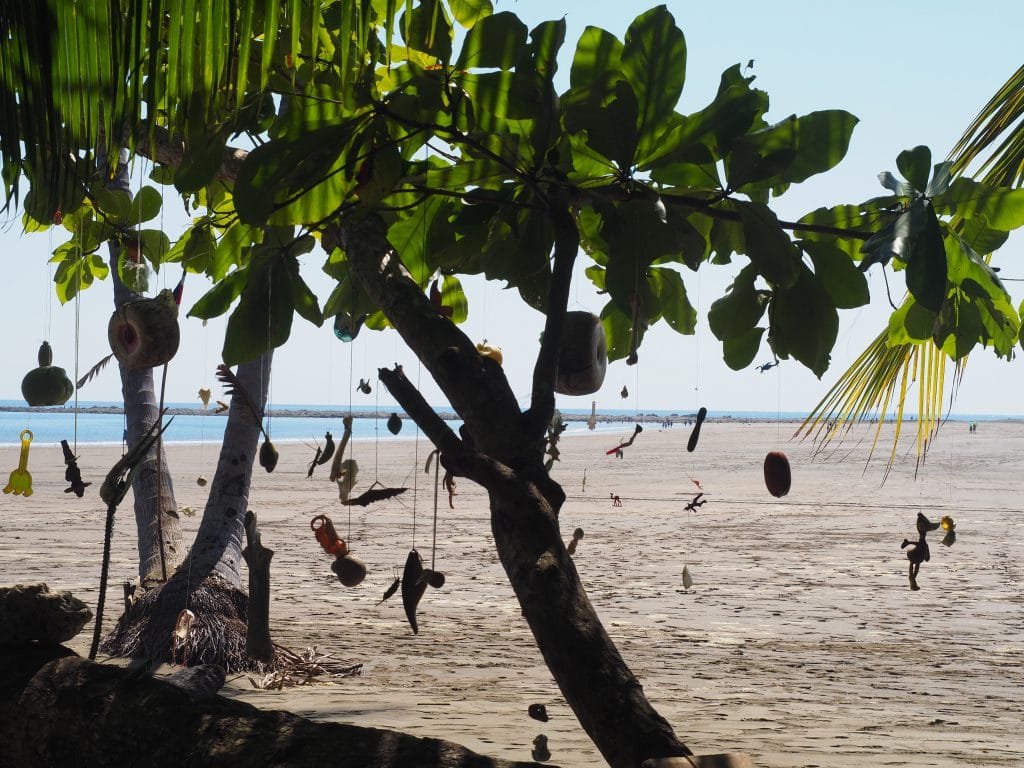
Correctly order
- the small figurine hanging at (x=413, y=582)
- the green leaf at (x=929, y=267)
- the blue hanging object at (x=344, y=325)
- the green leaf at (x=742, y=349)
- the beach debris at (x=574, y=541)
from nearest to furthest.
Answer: the green leaf at (x=929, y=267)
the small figurine hanging at (x=413, y=582)
the beach debris at (x=574, y=541)
the green leaf at (x=742, y=349)
the blue hanging object at (x=344, y=325)

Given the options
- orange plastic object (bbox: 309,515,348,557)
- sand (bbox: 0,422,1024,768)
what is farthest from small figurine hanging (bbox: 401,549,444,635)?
sand (bbox: 0,422,1024,768)

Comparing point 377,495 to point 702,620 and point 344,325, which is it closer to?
point 344,325

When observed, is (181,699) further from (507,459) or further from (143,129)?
(143,129)

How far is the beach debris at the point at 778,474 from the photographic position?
82.4 inches

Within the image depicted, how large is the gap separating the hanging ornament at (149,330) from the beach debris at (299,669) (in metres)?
2.75

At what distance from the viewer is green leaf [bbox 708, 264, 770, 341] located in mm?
1659

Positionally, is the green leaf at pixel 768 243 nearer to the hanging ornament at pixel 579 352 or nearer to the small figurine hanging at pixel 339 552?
the hanging ornament at pixel 579 352

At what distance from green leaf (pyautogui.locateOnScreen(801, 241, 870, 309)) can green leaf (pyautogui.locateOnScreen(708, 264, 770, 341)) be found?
0.49 ft

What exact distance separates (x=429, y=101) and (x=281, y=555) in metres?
7.66

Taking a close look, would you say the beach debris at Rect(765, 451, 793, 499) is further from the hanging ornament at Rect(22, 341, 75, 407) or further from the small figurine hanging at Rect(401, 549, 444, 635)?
the hanging ornament at Rect(22, 341, 75, 407)

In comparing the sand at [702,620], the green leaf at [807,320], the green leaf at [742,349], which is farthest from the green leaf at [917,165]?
the sand at [702,620]

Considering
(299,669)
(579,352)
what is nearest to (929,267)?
(579,352)

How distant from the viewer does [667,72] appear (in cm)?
130

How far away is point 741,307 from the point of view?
5.48 ft
